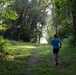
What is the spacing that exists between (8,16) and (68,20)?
398 inches

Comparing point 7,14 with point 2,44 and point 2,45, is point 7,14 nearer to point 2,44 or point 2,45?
point 2,44

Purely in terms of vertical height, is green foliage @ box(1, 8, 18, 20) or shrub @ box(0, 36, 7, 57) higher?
green foliage @ box(1, 8, 18, 20)

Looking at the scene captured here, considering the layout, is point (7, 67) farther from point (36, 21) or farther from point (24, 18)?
point (36, 21)

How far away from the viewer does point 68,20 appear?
1078 inches

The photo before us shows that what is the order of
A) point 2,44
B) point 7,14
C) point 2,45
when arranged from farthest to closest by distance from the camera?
point 2,45
point 2,44
point 7,14

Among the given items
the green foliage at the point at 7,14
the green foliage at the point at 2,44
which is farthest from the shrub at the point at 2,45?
the green foliage at the point at 7,14

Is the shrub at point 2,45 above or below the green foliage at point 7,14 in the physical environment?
below

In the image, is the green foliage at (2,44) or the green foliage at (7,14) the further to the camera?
the green foliage at (2,44)

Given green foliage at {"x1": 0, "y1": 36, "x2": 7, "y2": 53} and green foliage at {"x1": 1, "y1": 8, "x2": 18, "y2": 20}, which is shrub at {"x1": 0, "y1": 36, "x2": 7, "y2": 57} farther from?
green foliage at {"x1": 1, "y1": 8, "x2": 18, "y2": 20}

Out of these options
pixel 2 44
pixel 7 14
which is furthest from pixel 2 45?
pixel 7 14

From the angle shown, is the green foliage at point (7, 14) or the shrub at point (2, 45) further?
the shrub at point (2, 45)

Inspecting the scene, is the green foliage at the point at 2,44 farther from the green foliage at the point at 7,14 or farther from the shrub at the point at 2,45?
the green foliage at the point at 7,14

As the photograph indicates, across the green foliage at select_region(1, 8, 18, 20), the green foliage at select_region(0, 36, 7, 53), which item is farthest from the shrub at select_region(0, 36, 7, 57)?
the green foliage at select_region(1, 8, 18, 20)

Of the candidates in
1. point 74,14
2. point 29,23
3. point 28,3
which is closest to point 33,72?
point 74,14
